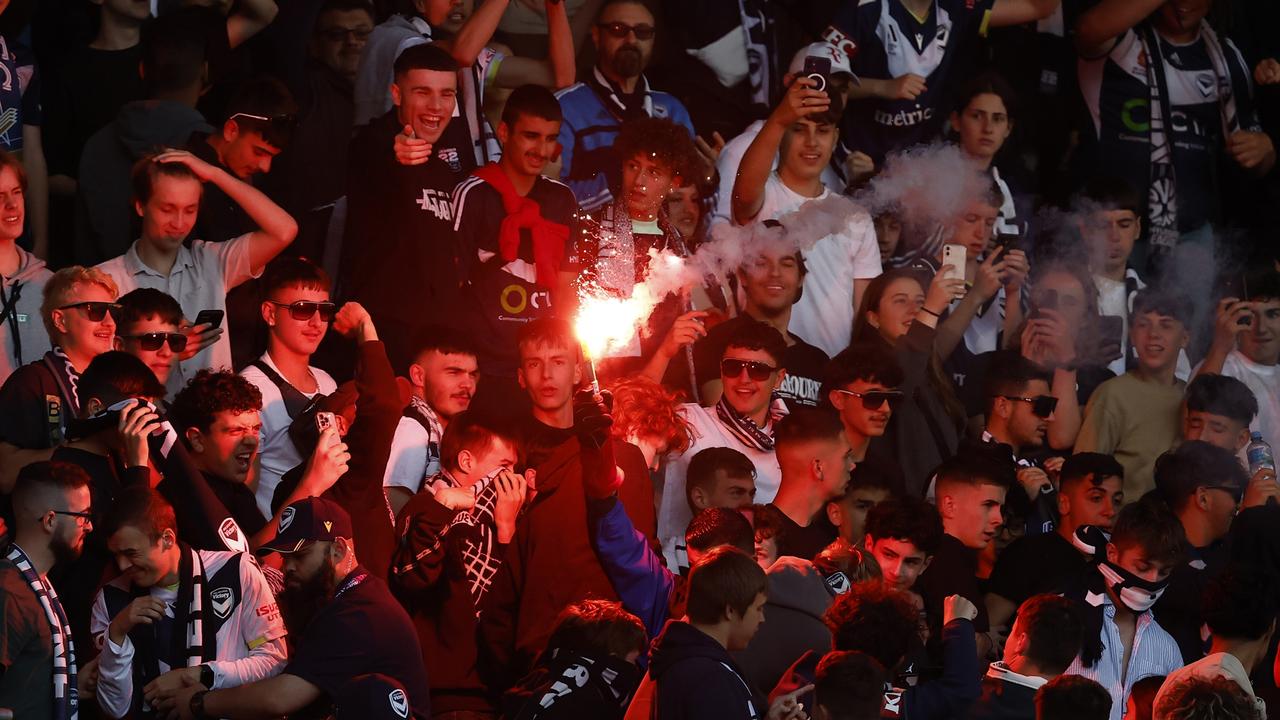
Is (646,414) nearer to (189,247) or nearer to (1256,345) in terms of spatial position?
(189,247)

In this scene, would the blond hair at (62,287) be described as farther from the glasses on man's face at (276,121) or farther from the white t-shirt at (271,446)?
the glasses on man's face at (276,121)

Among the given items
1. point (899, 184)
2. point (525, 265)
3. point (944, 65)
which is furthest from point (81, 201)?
point (944, 65)

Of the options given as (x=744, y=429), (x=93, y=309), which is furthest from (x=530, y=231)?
(x=93, y=309)

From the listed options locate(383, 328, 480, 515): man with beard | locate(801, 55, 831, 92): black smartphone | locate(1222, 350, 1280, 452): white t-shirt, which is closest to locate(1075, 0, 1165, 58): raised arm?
locate(1222, 350, 1280, 452): white t-shirt

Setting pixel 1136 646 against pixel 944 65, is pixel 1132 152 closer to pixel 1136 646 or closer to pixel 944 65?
pixel 944 65

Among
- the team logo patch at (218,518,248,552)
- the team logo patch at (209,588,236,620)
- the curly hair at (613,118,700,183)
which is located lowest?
the team logo patch at (209,588,236,620)

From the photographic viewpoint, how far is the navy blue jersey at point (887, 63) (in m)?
9.48

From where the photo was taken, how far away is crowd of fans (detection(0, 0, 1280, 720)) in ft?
18.0

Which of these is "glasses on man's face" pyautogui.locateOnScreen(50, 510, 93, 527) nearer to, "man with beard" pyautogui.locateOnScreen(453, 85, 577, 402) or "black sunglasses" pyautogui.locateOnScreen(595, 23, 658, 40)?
"man with beard" pyautogui.locateOnScreen(453, 85, 577, 402)

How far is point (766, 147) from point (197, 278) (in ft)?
9.24

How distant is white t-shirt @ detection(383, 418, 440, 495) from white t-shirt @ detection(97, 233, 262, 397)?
0.86 m

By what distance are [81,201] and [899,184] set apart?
4.19 metres

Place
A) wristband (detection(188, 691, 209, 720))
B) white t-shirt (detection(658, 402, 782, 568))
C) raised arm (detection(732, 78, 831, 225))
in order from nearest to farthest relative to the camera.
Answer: wristband (detection(188, 691, 209, 720))
white t-shirt (detection(658, 402, 782, 568))
raised arm (detection(732, 78, 831, 225))

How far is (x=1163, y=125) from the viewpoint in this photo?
1037 centimetres
